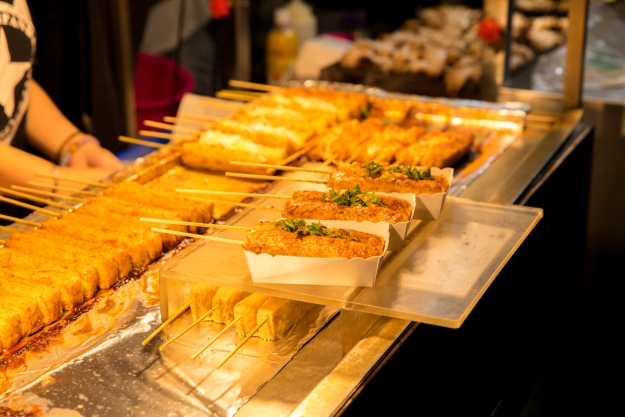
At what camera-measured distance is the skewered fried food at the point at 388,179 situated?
10.1ft

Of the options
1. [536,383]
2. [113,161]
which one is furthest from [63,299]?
[536,383]

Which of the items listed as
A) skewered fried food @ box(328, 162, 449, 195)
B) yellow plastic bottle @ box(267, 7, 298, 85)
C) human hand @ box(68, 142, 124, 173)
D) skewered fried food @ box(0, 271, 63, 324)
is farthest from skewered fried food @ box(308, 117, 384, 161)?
yellow plastic bottle @ box(267, 7, 298, 85)

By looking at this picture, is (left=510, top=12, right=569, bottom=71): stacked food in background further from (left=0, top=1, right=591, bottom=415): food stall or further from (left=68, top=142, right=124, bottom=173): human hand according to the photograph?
(left=68, top=142, right=124, bottom=173): human hand

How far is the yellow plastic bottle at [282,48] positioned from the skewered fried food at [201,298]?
491 cm

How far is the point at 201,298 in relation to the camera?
2650 millimetres

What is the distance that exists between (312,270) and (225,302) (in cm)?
36

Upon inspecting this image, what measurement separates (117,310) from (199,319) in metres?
0.39

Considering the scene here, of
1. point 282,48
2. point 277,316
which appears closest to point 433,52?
point 282,48

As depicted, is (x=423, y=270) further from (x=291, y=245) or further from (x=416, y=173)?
(x=416, y=173)

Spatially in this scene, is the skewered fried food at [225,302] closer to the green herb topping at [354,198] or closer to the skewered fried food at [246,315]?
the skewered fried food at [246,315]

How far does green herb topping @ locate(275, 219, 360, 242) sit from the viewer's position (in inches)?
104

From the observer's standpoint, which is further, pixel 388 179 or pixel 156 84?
pixel 156 84

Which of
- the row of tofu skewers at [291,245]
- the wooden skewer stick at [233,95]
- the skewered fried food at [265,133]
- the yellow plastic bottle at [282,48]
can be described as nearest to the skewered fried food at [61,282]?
the row of tofu skewers at [291,245]

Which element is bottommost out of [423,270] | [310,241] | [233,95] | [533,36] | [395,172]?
[423,270]
